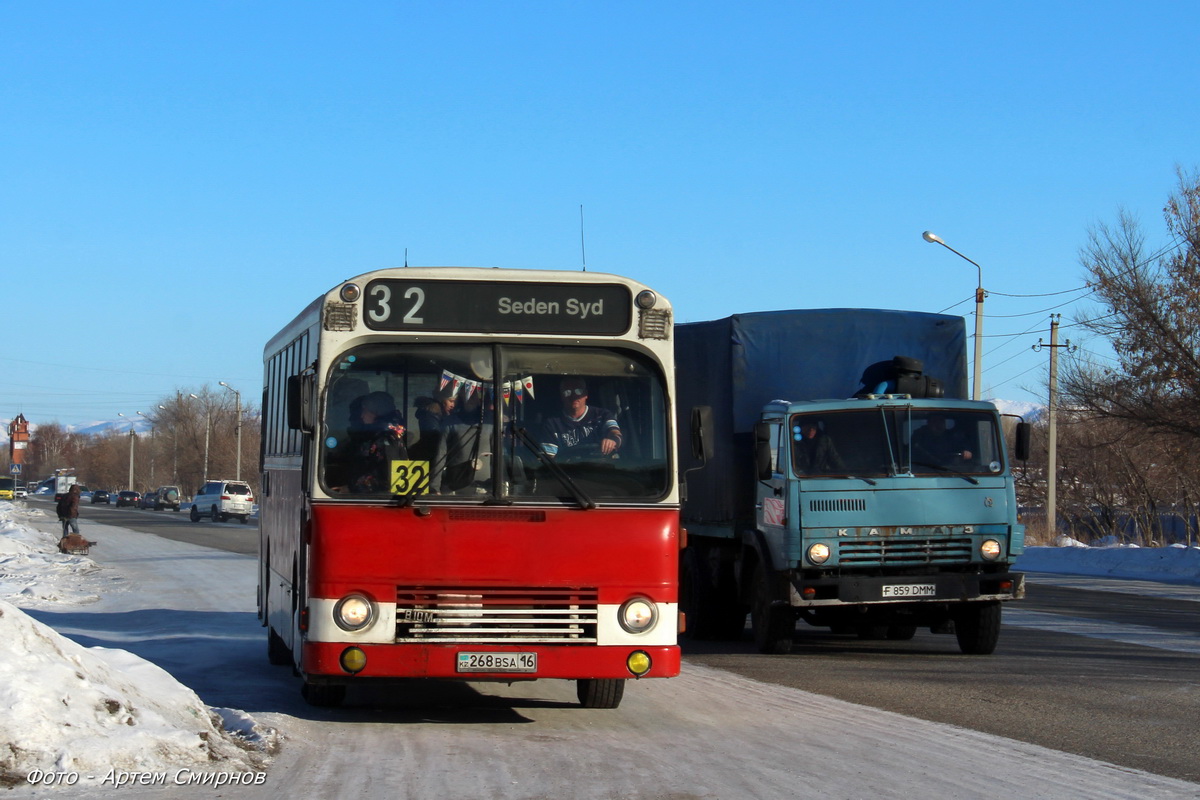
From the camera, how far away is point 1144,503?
1940 inches

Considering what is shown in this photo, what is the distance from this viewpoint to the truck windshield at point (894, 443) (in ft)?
43.0

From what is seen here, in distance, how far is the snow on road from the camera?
6.68 meters

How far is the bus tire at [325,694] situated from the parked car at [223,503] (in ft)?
192

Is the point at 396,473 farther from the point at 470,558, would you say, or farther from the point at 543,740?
the point at 543,740

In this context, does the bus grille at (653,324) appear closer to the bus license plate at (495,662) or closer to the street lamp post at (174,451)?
the bus license plate at (495,662)

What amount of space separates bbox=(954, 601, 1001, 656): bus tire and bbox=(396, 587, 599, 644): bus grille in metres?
6.42

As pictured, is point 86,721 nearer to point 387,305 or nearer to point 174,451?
point 387,305

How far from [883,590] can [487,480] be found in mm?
5617

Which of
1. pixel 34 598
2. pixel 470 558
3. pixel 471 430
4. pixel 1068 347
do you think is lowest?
pixel 34 598

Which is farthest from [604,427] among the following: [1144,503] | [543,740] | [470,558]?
[1144,503]

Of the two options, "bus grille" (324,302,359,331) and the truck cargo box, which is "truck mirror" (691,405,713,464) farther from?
the truck cargo box

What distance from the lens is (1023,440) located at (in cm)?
1341

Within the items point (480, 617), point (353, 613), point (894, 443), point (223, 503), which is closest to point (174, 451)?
point (223, 503)

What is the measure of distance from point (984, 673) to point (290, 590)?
244 inches
